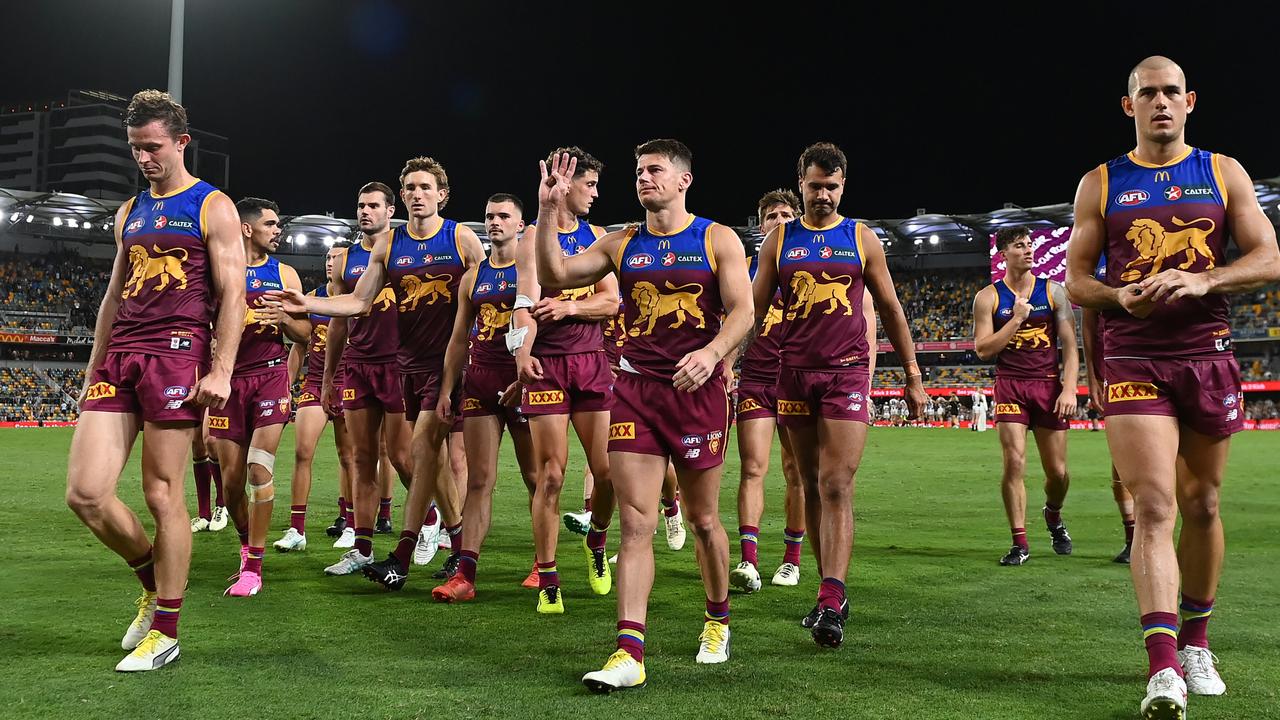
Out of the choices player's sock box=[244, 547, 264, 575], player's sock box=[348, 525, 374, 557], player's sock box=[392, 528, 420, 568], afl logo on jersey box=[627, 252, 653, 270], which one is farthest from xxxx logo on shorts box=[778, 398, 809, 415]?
player's sock box=[244, 547, 264, 575]

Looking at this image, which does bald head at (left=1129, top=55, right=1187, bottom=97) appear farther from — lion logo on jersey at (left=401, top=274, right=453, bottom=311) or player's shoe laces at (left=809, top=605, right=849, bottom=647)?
lion logo on jersey at (left=401, top=274, right=453, bottom=311)

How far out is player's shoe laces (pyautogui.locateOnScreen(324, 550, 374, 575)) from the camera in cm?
761

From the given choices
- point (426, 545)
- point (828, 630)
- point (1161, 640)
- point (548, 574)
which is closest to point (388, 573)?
point (548, 574)

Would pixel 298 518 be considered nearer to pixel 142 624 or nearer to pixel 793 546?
pixel 142 624

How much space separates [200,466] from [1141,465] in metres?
8.83

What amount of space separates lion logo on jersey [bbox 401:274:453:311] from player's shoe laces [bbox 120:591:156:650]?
120 inches

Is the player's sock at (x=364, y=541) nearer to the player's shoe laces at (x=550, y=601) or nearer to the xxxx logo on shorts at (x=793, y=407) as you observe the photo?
the player's shoe laces at (x=550, y=601)

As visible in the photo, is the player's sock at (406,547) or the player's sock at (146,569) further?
the player's sock at (406,547)

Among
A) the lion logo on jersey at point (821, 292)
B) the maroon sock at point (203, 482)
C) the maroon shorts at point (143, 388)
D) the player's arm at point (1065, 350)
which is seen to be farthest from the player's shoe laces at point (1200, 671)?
the maroon sock at point (203, 482)

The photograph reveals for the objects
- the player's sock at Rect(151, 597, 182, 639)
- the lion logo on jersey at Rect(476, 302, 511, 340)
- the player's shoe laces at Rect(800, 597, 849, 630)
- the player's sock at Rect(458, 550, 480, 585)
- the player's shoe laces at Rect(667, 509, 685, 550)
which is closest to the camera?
the player's sock at Rect(151, 597, 182, 639)

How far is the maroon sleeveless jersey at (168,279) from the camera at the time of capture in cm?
530

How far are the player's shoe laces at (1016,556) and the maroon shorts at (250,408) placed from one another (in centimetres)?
619

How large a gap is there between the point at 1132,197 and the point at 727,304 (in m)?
2.04

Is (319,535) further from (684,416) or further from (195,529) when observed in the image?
(684,416)
